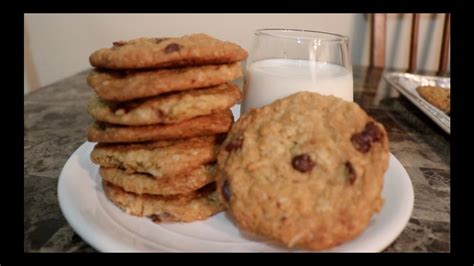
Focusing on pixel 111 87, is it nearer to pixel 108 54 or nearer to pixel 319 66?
pixel 108 54

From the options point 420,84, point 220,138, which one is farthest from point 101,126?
point 420,84

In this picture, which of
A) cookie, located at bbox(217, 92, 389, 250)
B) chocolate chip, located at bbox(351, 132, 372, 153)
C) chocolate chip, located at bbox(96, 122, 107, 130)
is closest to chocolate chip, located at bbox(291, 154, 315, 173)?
cookie, located at bbox(217, 92, 389, 250)

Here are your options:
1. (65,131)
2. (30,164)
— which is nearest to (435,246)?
(30,164)

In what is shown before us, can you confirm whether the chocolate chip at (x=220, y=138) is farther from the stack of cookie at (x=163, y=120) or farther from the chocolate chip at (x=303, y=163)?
the chocolate chip at (x=303, y=163)

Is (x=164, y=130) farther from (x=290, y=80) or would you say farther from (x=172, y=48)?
(x=290, y=80)

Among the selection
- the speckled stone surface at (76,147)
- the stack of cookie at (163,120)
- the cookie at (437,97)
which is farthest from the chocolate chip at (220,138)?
the cookie at (437,97)

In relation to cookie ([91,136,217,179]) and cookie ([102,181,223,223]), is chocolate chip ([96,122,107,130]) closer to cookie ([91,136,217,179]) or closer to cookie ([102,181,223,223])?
cookie ([91,136,217,179])

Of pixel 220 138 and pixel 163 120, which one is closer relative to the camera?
pixel 163 120
